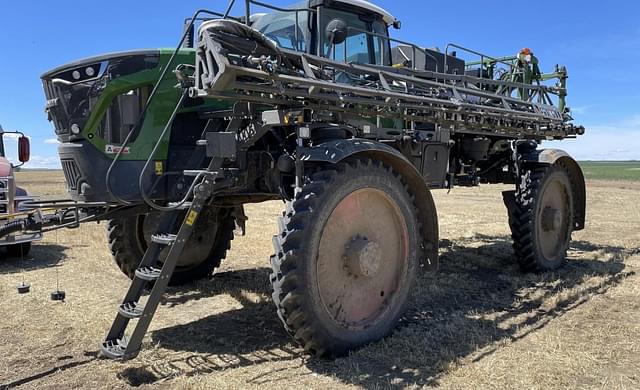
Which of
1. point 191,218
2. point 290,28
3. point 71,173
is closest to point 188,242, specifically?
point 71,173

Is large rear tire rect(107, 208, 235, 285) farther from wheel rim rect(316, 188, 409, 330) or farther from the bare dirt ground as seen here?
wheel rim rect(316, 188, 409, 330)

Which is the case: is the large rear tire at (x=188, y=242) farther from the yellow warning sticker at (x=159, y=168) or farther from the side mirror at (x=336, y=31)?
the side mirror at (x=336, y=31)

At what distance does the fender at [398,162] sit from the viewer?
4.03 meters

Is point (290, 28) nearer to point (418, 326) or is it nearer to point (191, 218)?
point (191, 218)

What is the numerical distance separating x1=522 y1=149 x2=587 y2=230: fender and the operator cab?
2.71 meters

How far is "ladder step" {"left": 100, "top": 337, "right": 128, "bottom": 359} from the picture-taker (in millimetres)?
3627

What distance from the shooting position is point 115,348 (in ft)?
12.2

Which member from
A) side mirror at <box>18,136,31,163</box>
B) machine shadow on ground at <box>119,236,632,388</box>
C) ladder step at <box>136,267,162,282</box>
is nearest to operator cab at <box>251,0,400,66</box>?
ladder step at <box>136,267,162,282</box>

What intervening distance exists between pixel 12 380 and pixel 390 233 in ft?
10.1

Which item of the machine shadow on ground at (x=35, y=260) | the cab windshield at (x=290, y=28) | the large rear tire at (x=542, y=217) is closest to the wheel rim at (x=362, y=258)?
the cab windshield at (x=290, y=28)

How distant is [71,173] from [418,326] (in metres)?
3.32

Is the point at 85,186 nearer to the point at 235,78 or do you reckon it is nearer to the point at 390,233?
the point at 235,78

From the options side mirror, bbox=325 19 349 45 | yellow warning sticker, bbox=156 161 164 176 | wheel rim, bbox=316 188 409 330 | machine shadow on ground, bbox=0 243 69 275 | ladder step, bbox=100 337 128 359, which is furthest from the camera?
machine shadow on ground, bbox=0 243 69 275

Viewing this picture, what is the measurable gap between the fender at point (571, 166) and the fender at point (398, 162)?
3073 millimetres
